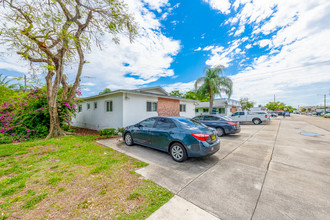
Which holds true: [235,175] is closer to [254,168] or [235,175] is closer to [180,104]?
[254,168]

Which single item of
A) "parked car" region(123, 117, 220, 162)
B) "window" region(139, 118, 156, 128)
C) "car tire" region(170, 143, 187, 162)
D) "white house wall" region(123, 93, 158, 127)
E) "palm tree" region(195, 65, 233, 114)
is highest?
→ "palm tree" region(195, 65, 233, 114)

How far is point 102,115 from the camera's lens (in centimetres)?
1026

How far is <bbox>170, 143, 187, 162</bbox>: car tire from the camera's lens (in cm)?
386

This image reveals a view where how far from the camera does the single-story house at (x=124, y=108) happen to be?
27.8 ft

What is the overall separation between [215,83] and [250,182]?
14.6 metres

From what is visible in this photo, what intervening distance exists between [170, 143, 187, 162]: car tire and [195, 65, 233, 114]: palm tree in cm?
1376

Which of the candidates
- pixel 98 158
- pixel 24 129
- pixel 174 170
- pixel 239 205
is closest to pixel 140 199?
pixel 174 170

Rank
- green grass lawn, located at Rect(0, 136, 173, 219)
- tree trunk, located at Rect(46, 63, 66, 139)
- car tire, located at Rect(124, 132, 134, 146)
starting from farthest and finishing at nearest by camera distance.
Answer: tree trunk, located at Rect(46, 63, 66, 139), car tire, located at Rect(124, 132, 134, 146), green grass lawn, located at Rect(0, 136, 173, 219)

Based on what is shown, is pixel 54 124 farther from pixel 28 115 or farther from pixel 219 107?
pixel 219 107

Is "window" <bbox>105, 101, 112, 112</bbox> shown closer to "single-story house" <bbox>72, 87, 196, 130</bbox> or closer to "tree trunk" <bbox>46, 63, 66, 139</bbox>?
"single-story house" <bbox>72, 87, 196, 130</bbox>

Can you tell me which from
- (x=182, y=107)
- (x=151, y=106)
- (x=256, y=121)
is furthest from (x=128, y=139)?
(x=256, y=121)

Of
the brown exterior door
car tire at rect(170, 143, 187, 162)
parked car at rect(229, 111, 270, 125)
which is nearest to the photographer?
car tire at rect(170, 143, 187, 162)

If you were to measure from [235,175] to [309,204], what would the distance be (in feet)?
4.16

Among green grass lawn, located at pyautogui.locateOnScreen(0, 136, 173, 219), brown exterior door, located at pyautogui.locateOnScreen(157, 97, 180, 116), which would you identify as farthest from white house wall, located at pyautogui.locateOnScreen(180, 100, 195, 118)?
green grass lawn, located at pyautogui.locateOnScreen(0, 136, 173, 219)
